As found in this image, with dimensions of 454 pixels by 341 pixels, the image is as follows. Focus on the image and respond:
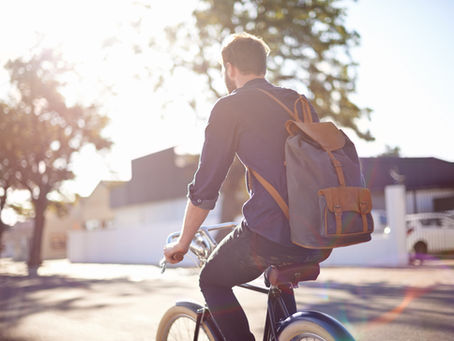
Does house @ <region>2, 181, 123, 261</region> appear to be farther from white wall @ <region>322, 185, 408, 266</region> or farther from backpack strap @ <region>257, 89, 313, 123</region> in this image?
backpack strap @ <region>257, 89, 313, 123</region>

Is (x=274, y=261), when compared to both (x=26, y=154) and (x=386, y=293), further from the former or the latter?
(x=26, y=154)

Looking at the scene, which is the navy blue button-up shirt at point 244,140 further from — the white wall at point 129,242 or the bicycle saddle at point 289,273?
the white wall at point 129,242

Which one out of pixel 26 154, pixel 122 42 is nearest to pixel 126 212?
pixel 26 154

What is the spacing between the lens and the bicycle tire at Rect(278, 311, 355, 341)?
2062 millimetres

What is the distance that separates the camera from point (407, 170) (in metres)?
41.5

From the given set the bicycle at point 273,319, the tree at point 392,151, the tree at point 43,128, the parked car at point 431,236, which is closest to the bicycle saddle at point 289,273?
the bicycle at point 273,319

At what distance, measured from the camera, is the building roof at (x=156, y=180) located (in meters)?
41.5

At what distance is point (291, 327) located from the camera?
7.36ft

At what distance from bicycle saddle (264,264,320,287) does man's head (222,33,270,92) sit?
0.84m

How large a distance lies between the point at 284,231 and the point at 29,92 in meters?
29.2


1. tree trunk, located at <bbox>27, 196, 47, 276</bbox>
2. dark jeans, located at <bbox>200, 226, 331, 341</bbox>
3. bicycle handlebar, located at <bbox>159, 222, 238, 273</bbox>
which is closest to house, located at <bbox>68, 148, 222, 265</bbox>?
tree trunk, located at <bbox>27, 196, 47, 276</bbox>

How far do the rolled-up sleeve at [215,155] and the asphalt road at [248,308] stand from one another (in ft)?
11.0

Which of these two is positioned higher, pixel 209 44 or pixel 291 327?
pixel 209 44

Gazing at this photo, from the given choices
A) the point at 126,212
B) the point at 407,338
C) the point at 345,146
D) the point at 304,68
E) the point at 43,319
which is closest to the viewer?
the point at 345,146
